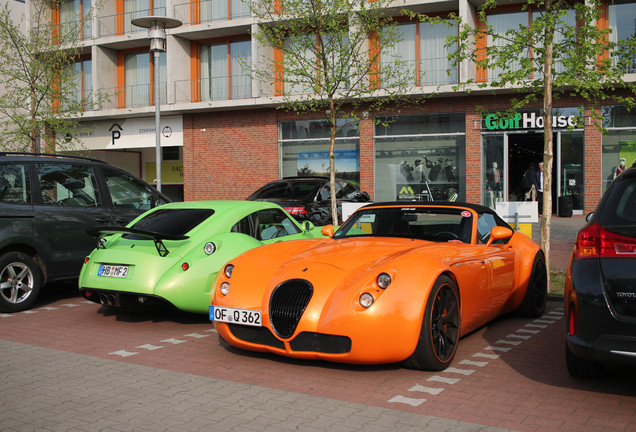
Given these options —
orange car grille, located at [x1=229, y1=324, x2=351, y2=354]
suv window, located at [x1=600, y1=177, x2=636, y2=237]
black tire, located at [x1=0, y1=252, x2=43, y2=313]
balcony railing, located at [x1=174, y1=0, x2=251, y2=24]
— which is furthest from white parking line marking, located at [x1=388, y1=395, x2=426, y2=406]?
balcony railing, located at [x1=174, y1=0, x2=251, y2=24]

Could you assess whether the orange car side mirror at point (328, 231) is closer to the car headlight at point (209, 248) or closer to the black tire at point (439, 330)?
the car headlight at point (209, 248)

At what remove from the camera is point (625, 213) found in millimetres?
4379

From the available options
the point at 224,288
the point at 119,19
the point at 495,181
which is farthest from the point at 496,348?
the point at 119,19

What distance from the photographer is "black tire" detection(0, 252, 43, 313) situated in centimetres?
796

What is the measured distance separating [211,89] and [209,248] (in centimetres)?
2177

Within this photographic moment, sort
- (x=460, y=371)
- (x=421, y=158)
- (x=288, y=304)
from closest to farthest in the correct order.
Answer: (x=288, y=304), (x=460, y=371), (x=421, y=158)

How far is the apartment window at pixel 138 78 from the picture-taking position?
2903 centimetres

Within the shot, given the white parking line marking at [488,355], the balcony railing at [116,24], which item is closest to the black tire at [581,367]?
the white parking line marking at [488,355]

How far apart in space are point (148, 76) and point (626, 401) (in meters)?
27.8

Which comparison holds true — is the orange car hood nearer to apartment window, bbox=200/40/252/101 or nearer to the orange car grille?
the orange car grille

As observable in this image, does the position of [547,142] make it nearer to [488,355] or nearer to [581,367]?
[488,355]

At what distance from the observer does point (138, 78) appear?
29656 millimetres

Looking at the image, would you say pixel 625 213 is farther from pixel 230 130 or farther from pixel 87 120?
pixel 87 120

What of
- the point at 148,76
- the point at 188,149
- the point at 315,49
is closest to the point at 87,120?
the point at 148,76
